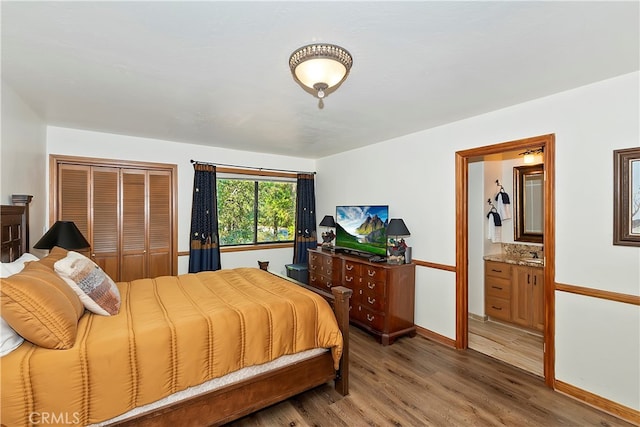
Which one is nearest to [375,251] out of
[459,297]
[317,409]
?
[459,297]

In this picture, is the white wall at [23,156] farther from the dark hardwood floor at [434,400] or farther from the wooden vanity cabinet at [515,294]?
the wooden vanity cabinet at [515,294]

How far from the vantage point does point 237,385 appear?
1980 millimetres

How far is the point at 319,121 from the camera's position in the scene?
128 inches

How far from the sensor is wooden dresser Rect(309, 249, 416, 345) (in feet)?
11.1

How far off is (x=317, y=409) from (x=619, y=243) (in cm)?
258

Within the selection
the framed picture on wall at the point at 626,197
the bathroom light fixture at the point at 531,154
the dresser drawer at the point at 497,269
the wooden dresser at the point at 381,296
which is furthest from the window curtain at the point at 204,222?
the framed picture on wall at the point at 626,197

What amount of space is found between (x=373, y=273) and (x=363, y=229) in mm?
802

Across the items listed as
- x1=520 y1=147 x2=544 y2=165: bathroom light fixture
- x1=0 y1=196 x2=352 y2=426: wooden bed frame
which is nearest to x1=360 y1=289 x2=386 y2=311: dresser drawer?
x1=0 y1=196 x2=352 y2=426: wooden bed frame

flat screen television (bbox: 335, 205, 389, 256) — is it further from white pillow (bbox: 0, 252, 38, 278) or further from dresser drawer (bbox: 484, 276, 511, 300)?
white pillow (bbox: 0, 252, 38, 278)

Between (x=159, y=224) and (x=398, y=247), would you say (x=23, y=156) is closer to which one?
(x=159, y=224)

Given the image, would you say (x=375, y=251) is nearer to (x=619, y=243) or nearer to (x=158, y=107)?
(x=619, y=243)

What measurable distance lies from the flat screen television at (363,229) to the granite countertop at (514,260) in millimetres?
1486

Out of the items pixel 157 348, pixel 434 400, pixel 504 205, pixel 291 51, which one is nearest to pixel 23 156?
pixel 157 348

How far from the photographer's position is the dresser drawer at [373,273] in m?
3.41
